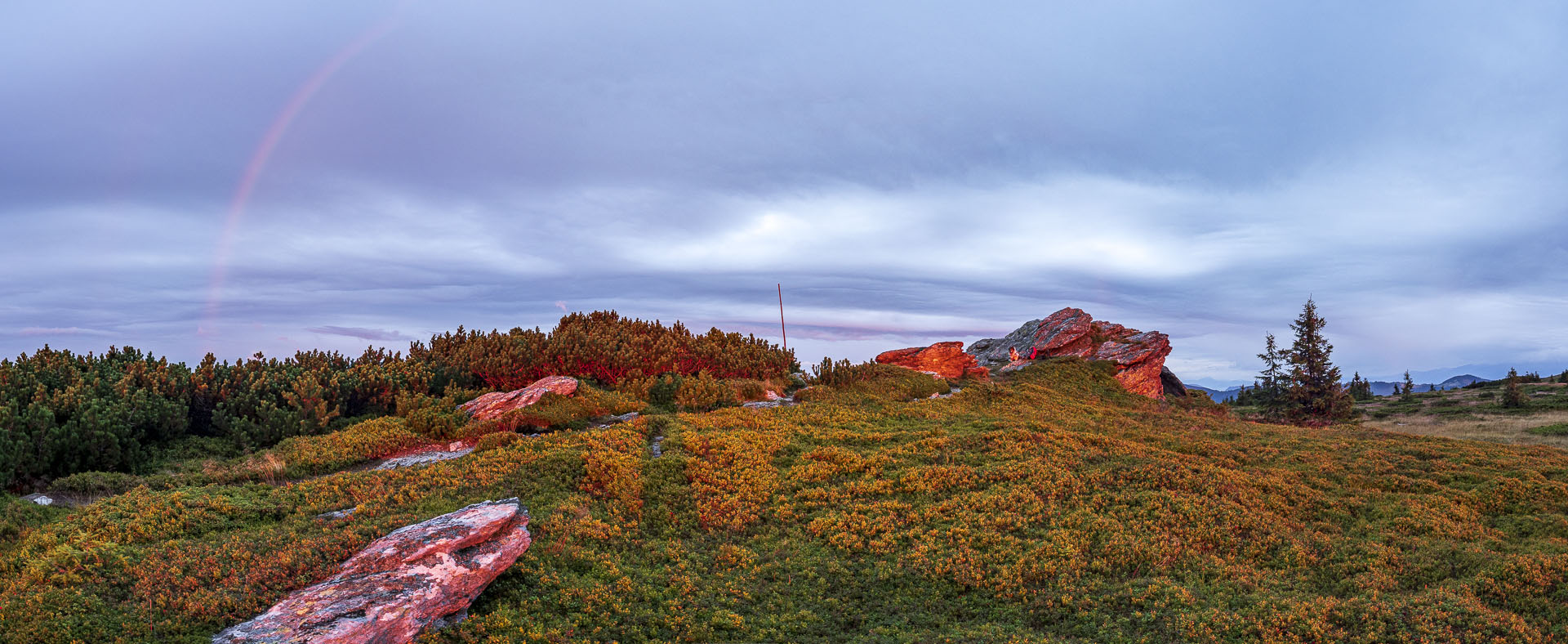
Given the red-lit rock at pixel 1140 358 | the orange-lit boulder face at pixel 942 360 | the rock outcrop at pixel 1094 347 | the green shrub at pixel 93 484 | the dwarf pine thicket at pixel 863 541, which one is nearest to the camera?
the dwarf pine thicket at pixel 863 541

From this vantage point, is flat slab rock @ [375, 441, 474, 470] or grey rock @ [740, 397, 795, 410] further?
grey rock @ [740, 397, 795, 410]

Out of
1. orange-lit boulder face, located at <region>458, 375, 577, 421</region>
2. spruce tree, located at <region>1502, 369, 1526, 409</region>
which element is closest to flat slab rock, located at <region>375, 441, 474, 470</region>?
orange-lit boulder face, located at <region>458, 375, 577, 421</region>

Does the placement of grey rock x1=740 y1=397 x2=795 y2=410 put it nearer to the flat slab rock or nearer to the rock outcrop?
the flat slab rock

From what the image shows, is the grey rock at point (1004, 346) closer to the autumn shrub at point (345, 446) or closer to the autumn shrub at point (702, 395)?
the autumn shrub at point (702, 395)

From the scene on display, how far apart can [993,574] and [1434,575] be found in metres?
6.69

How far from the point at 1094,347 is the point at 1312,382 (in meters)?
16.7

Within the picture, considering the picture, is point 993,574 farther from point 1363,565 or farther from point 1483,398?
point 1483,398

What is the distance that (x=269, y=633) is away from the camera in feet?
Answer: 22.6

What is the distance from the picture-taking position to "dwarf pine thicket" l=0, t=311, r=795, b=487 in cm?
1427

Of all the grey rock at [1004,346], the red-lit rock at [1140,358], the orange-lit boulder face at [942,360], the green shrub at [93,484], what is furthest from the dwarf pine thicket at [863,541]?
the grey rock at [1004,346]

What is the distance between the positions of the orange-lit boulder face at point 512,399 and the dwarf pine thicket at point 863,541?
144 centimetres

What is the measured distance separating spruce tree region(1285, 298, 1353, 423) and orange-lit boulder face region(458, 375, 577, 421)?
1783 inches

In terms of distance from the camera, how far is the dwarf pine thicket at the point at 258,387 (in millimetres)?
14266

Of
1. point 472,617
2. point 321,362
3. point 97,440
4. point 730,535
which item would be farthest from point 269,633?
point 321,362
